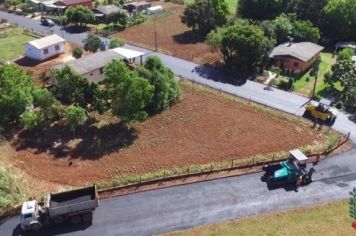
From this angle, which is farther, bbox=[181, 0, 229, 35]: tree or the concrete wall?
bbox=[181, 0, 229, 35]: tree

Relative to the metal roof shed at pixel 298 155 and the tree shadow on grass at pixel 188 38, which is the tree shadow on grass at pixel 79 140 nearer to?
the metal roof shed at pixel 298 155

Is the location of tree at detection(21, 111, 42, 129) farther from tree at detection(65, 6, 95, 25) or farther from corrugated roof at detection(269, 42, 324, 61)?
tree at detection(65, 6, 95, 25)

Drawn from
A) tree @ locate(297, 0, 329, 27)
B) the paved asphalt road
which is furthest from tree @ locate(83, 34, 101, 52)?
tree @ locate(297, 0, 329, 27)

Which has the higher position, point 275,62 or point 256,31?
point 256,31

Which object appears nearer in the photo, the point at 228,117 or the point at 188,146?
the point at 188,146

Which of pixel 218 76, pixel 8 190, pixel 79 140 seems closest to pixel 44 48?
pixel 79 140

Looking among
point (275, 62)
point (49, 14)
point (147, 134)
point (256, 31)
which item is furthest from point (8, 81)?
point (49, 14)

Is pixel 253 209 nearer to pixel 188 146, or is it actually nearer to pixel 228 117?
pixel 188 146
